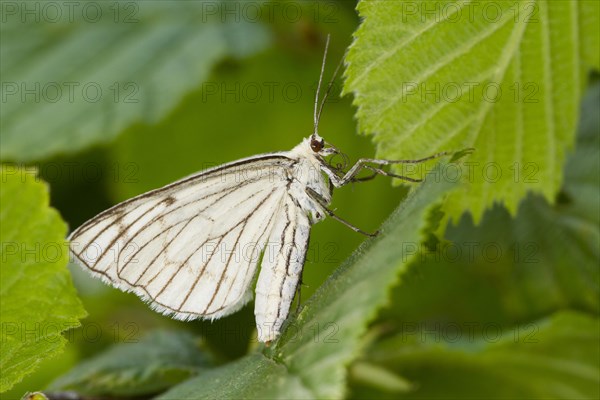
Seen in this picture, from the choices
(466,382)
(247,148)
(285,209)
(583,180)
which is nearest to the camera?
(285,209)

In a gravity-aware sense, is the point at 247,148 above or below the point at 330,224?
above

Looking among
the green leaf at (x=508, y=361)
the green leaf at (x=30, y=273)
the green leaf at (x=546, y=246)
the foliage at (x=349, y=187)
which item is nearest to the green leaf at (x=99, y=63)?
the foliage at (x=349, y=187)

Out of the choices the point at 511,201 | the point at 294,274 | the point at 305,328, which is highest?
the point at 511,201

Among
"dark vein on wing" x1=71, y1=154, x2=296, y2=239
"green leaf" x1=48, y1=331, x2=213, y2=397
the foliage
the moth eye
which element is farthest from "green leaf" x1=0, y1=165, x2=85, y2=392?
the moth eye

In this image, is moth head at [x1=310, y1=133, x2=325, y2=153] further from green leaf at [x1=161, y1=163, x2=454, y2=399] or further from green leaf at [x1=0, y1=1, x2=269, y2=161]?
green leaf at [x1=0, y1=1, x2=269, y2=161]

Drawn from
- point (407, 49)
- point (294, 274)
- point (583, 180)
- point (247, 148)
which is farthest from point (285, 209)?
point (247, 148)

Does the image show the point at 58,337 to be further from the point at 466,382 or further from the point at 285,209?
the point at 466,382

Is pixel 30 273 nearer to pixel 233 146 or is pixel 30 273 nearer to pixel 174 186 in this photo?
pixel 174 186

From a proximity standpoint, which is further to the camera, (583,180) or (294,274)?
(583,180)
